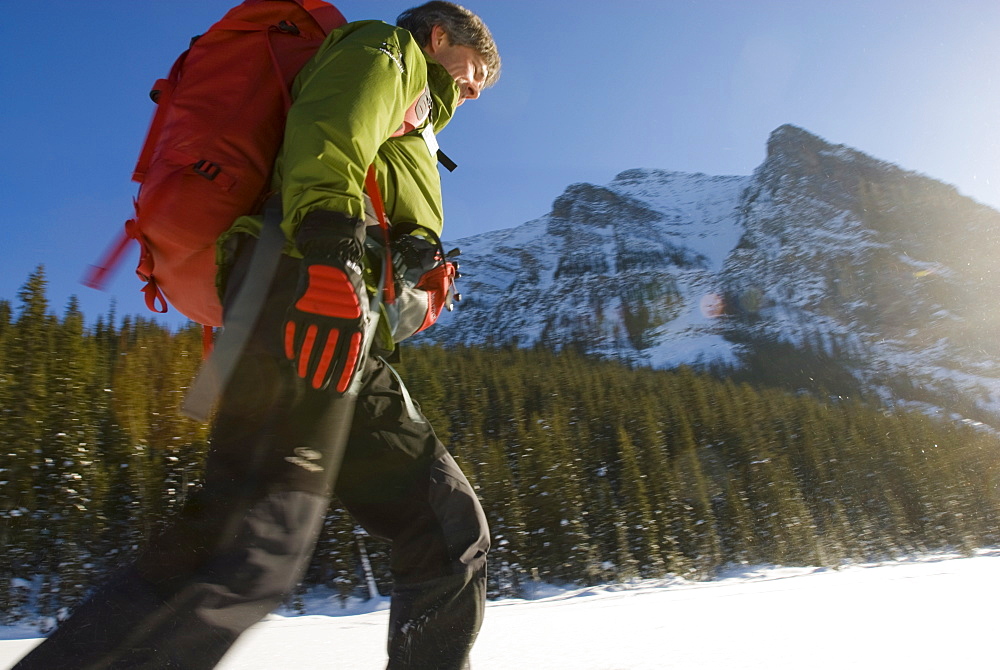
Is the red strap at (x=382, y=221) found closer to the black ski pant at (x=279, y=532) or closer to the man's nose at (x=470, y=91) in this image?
the black ski pant at (x=279, y=532)

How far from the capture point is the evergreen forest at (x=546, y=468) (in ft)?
41.0

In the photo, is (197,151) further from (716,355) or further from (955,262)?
(955,262)

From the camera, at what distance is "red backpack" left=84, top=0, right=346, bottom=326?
79 centimetres

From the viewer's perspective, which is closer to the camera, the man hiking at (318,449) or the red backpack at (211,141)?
the man hiking at (318,449)

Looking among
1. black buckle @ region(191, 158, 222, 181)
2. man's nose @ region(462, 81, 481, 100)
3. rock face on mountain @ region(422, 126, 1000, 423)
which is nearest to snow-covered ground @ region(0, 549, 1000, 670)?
black buckle @ region(191, 158, 222, 181)

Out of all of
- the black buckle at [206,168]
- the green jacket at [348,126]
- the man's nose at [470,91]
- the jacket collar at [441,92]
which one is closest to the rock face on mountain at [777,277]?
the man's nose at [470,91]

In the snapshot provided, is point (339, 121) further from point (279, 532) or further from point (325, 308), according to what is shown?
point (279, 532)

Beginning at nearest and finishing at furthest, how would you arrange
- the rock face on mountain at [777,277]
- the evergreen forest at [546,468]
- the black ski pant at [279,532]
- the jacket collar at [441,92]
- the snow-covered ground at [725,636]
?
1. the black ski pant at [279,532]
2. the jacket collar at [441,92]
3. the snow-covered ground at [725,636]
4. the evergreen forest at [546,468]
5. the rock face on mountain at [777,277]

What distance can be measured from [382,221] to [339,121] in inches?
7.0

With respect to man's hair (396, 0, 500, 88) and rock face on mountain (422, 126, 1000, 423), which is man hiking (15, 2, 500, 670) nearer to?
man's hair (396, 0, 500, 88)

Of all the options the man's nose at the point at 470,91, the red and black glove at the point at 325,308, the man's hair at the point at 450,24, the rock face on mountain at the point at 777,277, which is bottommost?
the red and black glove at the point at 325,308

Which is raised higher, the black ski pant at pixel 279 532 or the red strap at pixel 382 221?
the red strap at pixel 382 221

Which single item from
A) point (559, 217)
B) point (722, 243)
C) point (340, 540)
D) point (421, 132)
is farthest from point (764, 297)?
point (421, 132)

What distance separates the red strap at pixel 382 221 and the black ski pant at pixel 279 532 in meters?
0.12
